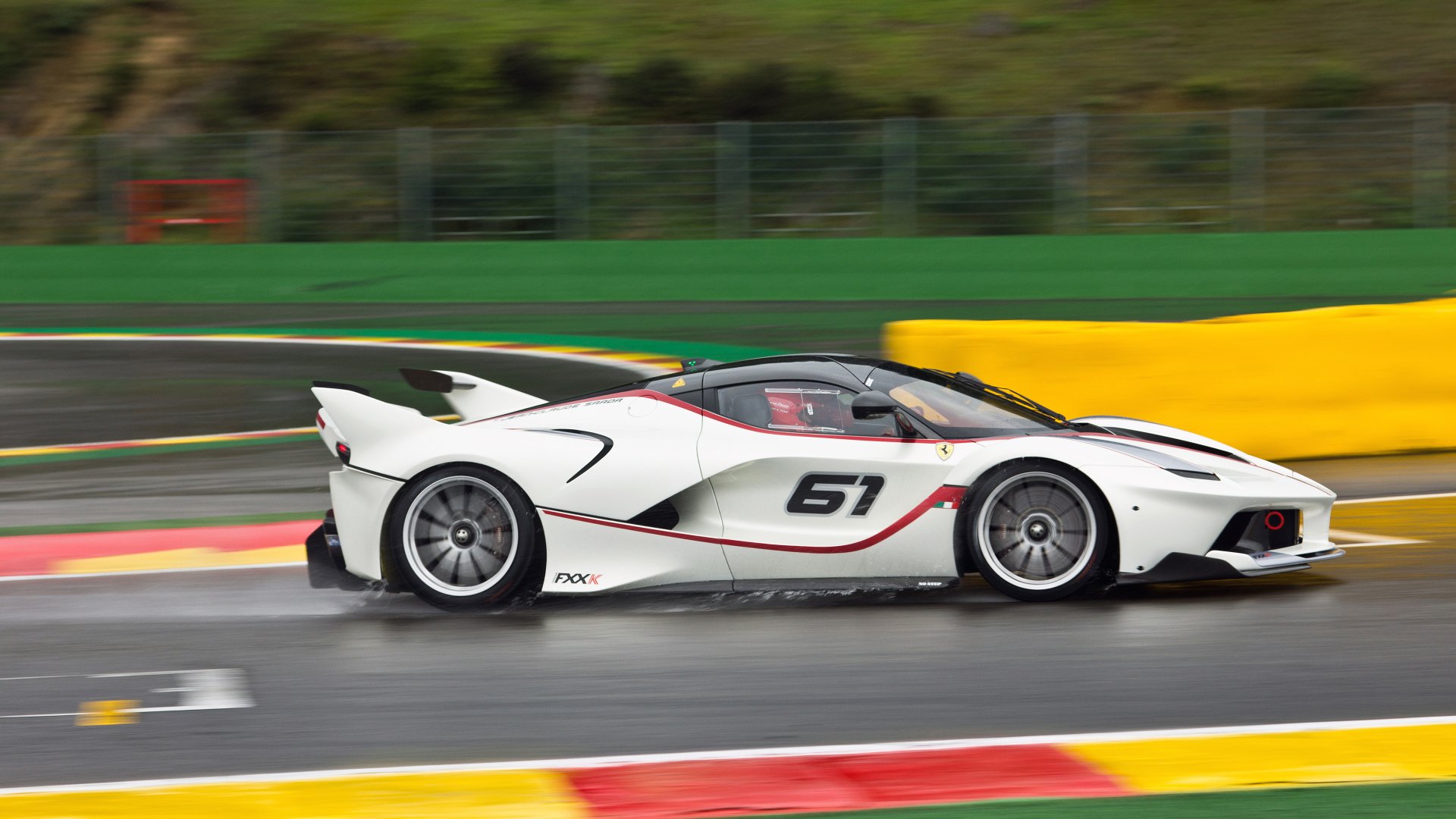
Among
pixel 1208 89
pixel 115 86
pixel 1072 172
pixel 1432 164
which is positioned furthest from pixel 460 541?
pixel 115 86

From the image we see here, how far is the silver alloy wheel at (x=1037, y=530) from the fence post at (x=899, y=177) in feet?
44.9

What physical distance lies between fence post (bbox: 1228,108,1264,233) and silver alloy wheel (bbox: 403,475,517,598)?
47.7ft

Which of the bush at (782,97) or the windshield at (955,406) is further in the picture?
the bush at (782,97)

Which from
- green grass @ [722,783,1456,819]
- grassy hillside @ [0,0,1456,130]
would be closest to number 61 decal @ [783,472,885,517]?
green grass @ [722,783,1456,819]

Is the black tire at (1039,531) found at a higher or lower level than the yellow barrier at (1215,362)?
lower

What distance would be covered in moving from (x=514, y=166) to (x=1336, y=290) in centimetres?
993

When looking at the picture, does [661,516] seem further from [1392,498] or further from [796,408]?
[1392,498]

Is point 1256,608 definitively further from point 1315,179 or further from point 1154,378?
point 1315,179

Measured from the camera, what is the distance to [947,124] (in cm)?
1992

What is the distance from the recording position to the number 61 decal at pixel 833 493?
675cm

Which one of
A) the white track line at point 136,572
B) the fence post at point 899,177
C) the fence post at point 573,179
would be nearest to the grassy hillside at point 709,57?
the fence post at point 899,177

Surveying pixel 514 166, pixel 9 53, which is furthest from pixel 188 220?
pixel 9 53

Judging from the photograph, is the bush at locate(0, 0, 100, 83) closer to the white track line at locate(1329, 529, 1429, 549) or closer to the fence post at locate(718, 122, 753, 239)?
the fence post at locate(718, 122, 753, 239)

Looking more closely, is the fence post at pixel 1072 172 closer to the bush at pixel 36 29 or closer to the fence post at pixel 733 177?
the fence post at pixel 733 177
